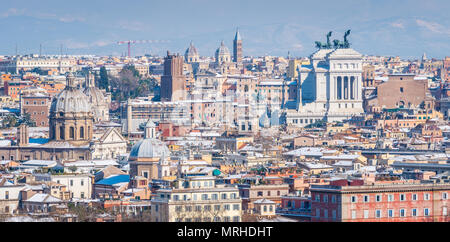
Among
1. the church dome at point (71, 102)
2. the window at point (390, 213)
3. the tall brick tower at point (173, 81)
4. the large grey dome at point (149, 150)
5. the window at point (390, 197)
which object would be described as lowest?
the window at point (390, 213)

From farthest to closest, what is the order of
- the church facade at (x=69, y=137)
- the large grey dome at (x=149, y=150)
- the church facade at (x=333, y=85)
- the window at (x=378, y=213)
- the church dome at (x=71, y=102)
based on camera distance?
the church facade at (x=333, y=85) < the church dome at (x=71, y=102) < the church facade at (x=69, y=137) < the large grey dome at (x=149, y=150) < the window at (x=378, y=213)

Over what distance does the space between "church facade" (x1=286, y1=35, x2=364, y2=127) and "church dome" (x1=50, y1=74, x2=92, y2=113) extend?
43.7m

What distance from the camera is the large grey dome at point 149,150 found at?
7456 cm

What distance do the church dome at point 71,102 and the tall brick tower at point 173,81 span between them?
47.9 metres

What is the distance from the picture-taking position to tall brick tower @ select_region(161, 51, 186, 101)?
14325cm

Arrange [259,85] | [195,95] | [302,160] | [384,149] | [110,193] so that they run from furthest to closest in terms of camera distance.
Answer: [259,85] < [195,95] < [384,149] < [302,160] < [110,193]

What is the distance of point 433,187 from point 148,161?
72.9 feet

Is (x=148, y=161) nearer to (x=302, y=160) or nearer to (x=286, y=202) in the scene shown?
(x=302, y=160)

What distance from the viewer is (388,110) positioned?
129375 mm

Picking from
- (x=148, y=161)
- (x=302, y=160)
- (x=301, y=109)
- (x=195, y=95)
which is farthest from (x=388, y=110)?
(x=148, y=161)

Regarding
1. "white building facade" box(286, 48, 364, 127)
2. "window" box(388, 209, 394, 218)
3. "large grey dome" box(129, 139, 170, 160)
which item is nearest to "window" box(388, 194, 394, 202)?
"window" box(388, 209, 394, 218)

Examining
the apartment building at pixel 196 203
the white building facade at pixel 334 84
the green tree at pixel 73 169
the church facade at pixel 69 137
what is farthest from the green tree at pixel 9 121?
the apartment building at pixel 196 203

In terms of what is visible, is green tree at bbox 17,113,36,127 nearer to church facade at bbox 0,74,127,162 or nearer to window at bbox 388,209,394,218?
church facade at bbox 0,74,127,162

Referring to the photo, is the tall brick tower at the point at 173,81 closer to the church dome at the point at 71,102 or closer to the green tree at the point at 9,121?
the green tree at the point at 9,121
